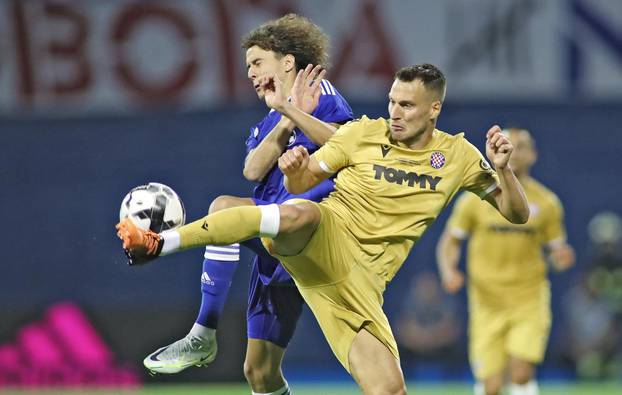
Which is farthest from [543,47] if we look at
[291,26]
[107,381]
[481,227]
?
[291,26]

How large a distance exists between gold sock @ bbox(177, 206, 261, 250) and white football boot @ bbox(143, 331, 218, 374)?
124cm

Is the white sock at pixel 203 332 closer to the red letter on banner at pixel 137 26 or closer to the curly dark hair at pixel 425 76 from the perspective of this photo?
the curly dark hair at pixel 425 76

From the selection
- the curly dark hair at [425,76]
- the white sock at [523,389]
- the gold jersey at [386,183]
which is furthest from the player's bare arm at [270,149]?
the white sock at [523,389]

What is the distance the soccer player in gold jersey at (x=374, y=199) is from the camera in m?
5.85

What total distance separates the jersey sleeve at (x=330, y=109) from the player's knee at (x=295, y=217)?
2.86 ft

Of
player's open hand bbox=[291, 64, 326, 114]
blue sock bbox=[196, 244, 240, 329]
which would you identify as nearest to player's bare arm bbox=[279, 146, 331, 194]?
player's open hand bbox=[291, 64, 326, 114]

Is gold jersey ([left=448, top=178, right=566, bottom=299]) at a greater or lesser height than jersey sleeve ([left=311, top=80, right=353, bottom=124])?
lesser

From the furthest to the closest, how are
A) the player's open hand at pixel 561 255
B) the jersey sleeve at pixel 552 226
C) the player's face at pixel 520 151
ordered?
1. the jersey sleeve at pixel 552 226
2. the player's open hand at pixel 561 255
3. the player's face at pixel 520 151

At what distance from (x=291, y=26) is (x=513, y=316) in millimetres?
4191

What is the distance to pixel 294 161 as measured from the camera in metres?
5.73

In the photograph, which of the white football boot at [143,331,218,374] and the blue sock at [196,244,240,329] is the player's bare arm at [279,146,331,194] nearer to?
the blue sock at [196,244,240,329]

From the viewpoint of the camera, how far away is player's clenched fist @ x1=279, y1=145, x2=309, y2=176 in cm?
573

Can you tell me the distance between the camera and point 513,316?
9836 mm

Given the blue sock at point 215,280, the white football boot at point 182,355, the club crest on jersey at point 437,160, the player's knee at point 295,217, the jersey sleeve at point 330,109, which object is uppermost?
the jersey sleeve at point 330,109
